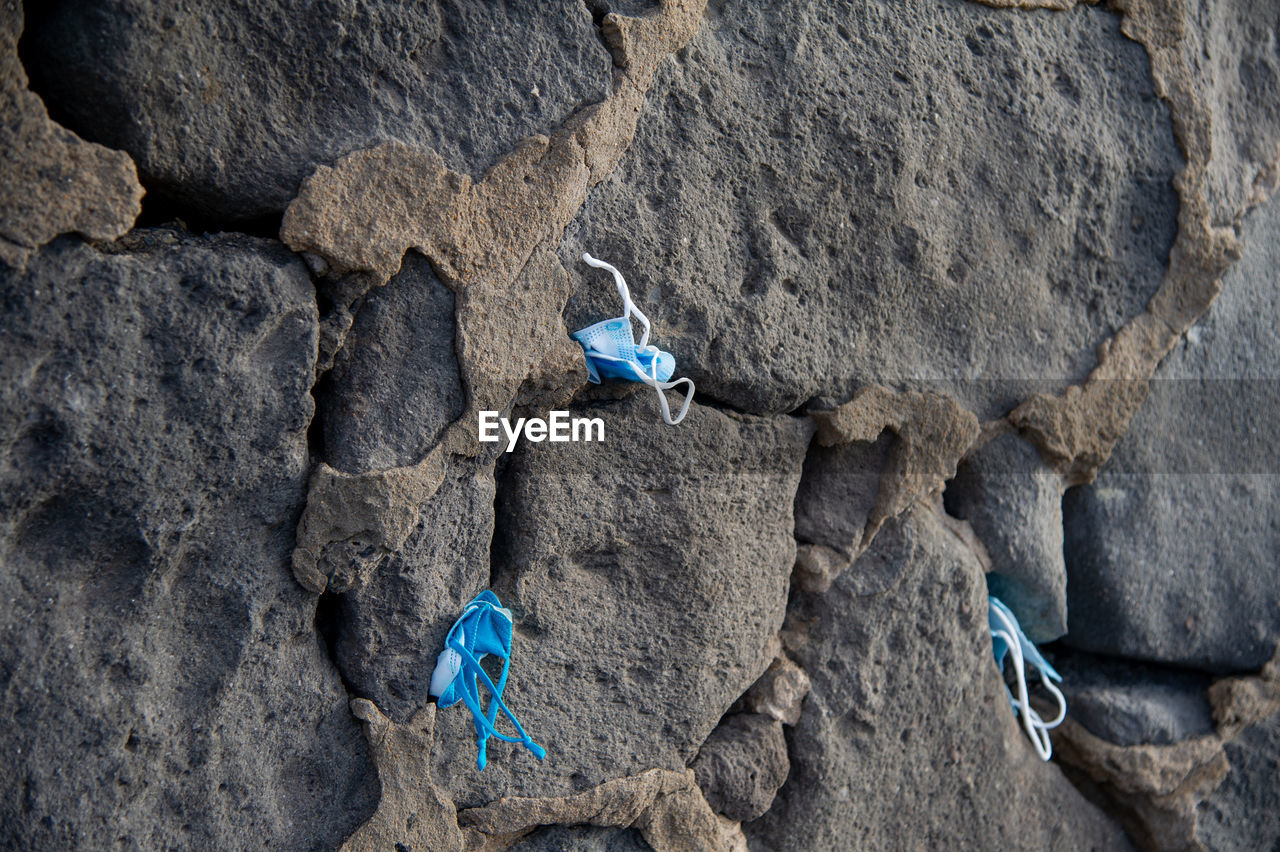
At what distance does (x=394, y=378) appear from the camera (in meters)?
1.00

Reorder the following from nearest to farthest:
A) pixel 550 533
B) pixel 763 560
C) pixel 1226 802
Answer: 1. pixel 550 533
2. pixel 763 560
3. pixel 1226 802

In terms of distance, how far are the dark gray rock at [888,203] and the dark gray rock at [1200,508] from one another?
23 centimetres

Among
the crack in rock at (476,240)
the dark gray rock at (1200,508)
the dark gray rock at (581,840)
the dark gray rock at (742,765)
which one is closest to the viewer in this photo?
the crack in rock at (476,240)

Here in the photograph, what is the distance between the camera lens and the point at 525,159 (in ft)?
3.43

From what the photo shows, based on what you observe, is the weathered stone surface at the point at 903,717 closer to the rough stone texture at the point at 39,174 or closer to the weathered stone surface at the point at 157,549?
the weathered stone surface at the point at 157,549

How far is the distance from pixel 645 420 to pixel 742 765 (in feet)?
1.65

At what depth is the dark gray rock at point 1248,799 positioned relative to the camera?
1.74 m

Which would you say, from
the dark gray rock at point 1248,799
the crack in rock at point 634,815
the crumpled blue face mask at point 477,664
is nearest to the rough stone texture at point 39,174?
the crumpled blue face mask at point 477,664

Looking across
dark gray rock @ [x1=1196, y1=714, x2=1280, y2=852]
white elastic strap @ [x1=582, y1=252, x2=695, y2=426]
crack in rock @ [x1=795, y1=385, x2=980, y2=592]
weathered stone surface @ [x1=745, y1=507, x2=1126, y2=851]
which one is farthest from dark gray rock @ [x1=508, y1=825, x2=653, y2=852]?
dark gray rock @ [x1=1196, y1=714, x2=1280, y2=852]

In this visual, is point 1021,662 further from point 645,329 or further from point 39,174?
point 39,174

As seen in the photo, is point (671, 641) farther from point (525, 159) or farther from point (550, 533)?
point (525, 159)

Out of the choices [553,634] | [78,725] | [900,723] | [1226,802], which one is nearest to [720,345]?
[553,634]

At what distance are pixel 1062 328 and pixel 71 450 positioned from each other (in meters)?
1.39

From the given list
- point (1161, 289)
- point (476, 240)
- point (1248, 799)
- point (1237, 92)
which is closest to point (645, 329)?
point (476, 240)
